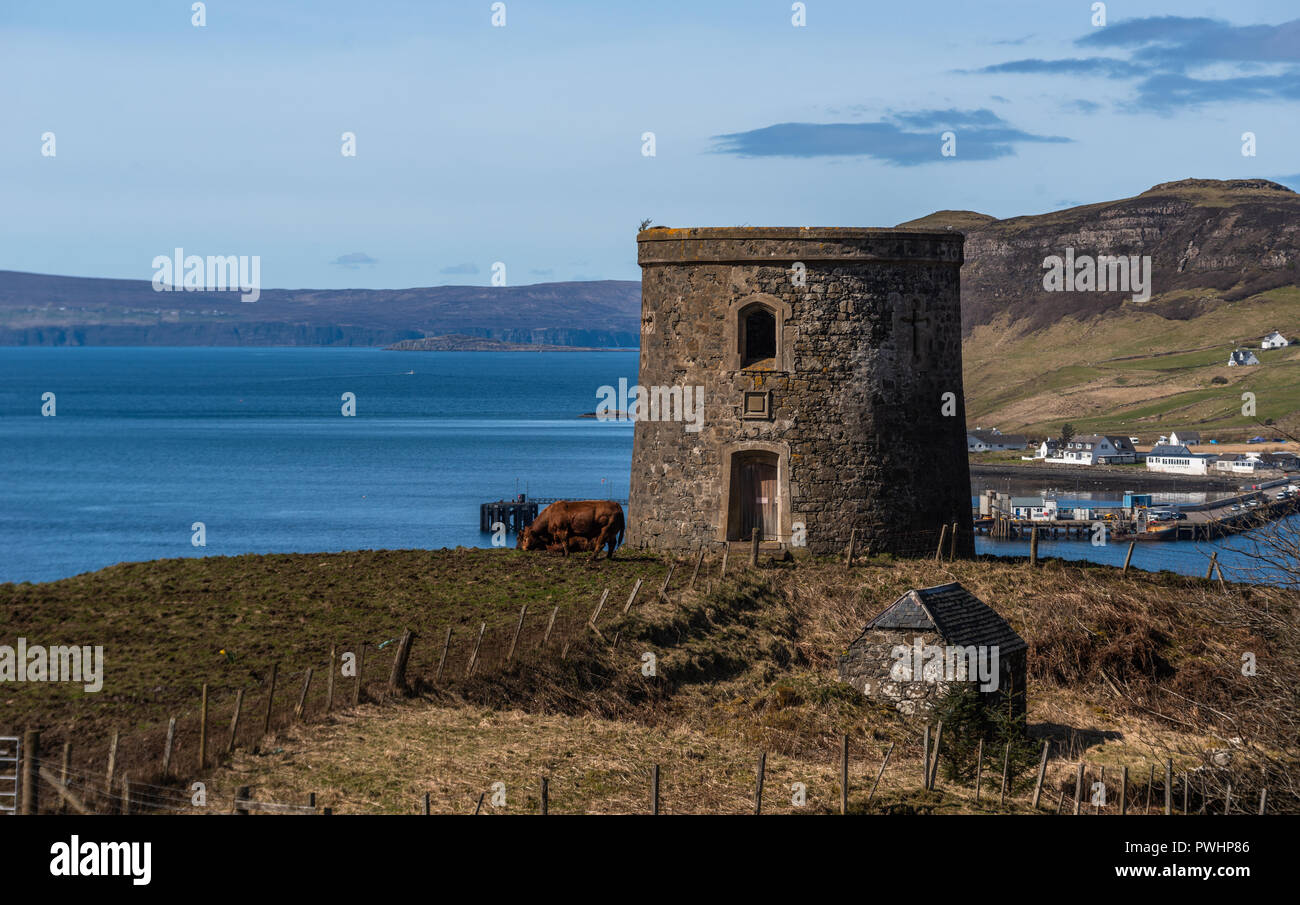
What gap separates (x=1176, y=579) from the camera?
30.3m

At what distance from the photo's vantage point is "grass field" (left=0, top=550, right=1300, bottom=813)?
17375mm

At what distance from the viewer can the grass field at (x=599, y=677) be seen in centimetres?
1738

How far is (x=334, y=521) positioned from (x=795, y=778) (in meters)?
83.7

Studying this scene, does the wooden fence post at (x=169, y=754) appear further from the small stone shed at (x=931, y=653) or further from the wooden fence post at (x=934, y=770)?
the small stone shed at (x=931, y=653)

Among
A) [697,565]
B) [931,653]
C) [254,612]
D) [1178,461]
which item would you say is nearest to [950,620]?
[931,653]

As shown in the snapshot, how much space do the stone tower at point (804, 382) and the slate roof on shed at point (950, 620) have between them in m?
6.76

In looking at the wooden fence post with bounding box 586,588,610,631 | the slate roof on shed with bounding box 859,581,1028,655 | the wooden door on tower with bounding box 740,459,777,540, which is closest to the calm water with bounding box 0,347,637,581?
the wooden door on tower with bounding box 740,459,777,540

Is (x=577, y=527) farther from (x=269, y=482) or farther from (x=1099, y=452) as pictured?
(x=1099, y=452)

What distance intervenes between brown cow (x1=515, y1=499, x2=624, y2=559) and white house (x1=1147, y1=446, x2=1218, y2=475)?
150008mm

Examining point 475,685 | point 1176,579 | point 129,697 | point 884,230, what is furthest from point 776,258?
point 129,697

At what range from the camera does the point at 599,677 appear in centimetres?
2258

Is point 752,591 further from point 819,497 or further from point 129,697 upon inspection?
point 129,697
